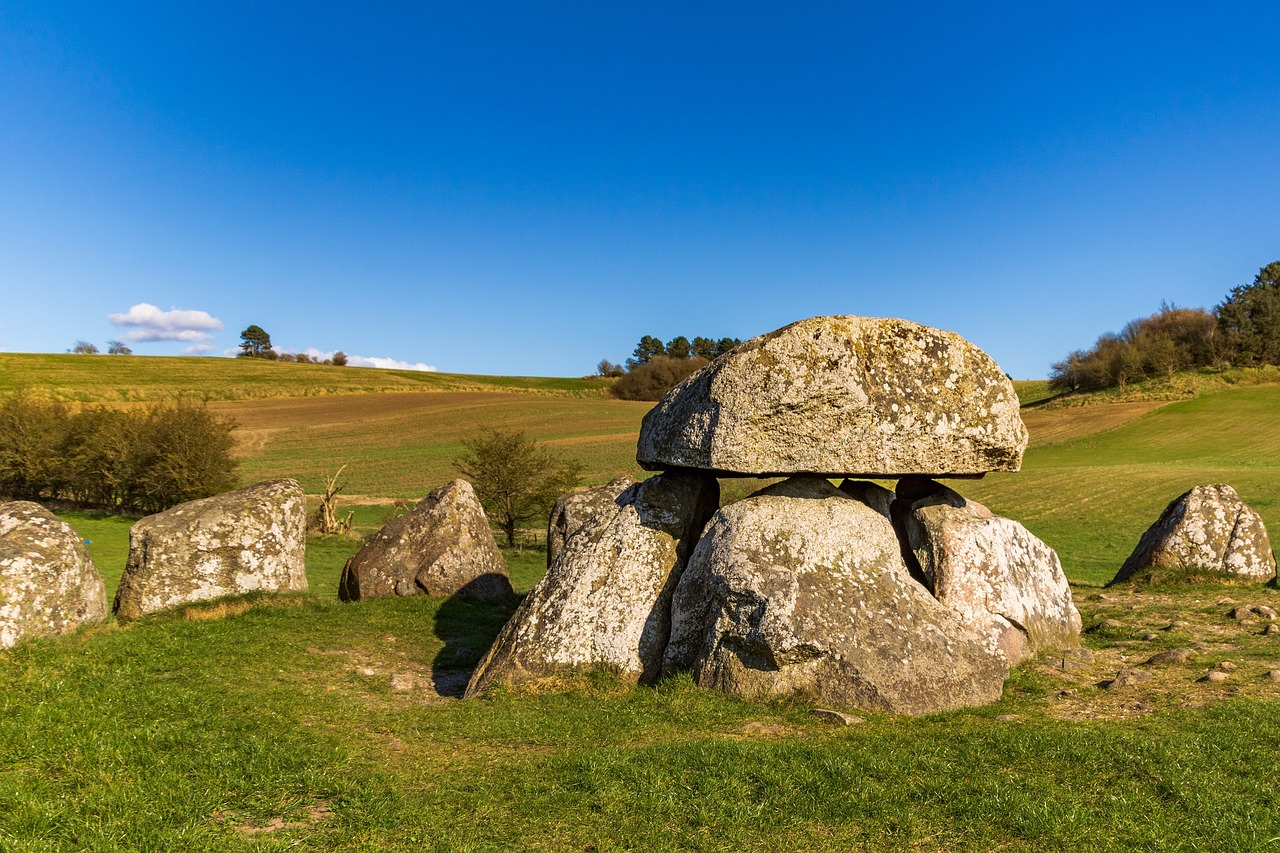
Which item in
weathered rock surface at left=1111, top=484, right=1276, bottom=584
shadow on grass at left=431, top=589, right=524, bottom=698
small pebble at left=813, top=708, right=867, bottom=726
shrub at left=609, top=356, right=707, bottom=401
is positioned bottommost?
shadow on grass at left=431, top=589, right=524, bottom=698

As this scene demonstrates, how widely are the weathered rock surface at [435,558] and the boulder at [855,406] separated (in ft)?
24.1

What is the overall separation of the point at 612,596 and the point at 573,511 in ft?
31.7

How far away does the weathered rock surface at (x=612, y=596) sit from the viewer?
32.8 feet

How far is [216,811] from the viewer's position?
6.05 meters

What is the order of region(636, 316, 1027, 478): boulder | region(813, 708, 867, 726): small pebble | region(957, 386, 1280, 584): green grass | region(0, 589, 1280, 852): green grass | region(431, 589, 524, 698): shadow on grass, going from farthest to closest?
region(957, 386, 1280, 584): green grass
region(431, 589, 524, 698): shadow on grass
region(636, 316, 1027, 478): boulder
region(813, 708, 867, 726): small pebble
region(0, 589, 1280, 852): green grass

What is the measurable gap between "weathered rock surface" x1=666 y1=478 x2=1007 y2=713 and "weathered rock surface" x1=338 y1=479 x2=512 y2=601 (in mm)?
7002

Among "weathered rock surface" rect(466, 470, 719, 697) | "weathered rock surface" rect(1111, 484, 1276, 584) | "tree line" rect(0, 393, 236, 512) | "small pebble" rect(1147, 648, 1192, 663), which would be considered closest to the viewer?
"weathered rock surface" rect(466, 470, 719, 697)

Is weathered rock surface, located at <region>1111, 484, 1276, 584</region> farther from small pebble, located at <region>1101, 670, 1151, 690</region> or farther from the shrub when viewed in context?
the shrub

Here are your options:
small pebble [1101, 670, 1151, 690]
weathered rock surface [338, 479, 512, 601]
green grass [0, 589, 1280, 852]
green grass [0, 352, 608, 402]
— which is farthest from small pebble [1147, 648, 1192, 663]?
green grass [0, 352, 608, 402]

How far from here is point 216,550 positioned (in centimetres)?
1409

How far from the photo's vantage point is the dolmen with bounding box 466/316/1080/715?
8.94 metres

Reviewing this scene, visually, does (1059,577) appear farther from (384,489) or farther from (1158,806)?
(384,489)

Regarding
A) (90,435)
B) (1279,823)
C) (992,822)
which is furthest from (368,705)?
(90,435)

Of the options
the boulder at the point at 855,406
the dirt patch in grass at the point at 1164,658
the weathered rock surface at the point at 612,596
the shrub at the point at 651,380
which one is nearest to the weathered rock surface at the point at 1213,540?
the dirt patch in grass at the point at 1164,658
